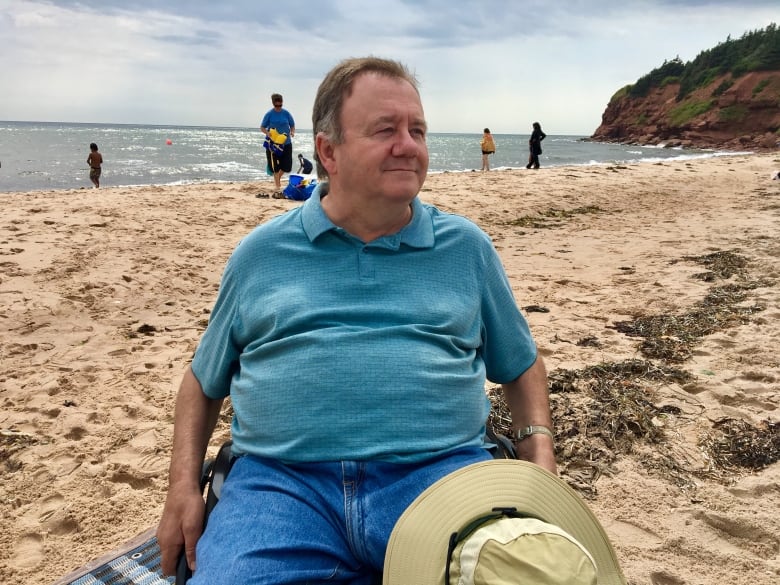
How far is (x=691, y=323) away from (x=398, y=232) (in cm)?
342

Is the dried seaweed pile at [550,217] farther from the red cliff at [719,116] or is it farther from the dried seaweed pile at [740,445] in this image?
A: the red cliff at [719,116]

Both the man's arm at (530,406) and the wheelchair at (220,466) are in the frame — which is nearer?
the wheelchair at (220,466)

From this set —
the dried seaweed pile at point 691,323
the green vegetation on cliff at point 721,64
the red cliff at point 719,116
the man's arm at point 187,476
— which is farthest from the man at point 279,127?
the green vegetation on cliff at point 721,64

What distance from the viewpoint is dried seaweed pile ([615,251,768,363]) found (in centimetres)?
382

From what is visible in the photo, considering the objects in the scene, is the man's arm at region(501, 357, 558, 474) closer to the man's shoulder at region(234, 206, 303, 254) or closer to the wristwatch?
the wristwatch

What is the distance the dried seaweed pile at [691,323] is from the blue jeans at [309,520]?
9.31ft

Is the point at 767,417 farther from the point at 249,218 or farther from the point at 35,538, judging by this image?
the point at 249,218

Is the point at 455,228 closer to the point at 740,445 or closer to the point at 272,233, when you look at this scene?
the point at 272,233

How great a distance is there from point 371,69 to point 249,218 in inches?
289

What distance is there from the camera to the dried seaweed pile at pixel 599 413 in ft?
8.86

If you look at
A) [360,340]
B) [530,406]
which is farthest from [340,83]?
[530,406]

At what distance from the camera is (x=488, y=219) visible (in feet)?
30.5

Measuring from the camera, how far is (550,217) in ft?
31.8

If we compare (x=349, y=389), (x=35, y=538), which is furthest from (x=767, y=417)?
(x=35, y=538)
